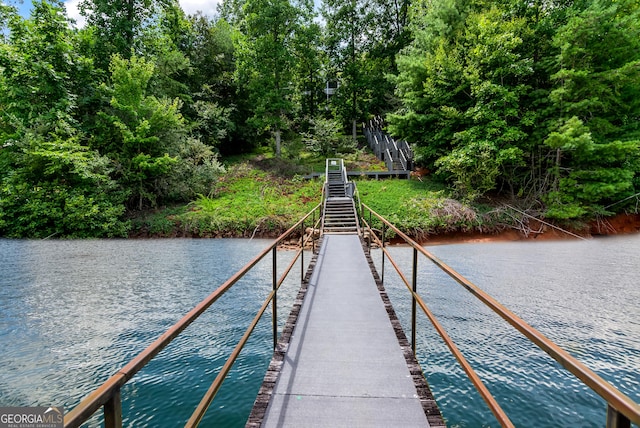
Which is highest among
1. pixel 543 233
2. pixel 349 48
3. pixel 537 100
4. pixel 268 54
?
pixel 349 48

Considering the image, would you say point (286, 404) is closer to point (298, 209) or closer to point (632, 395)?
point (632, 395)

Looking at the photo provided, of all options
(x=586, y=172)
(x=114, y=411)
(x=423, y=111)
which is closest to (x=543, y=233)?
(x=586, y=172)

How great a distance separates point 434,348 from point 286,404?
3.05 m

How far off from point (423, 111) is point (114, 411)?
1776cm

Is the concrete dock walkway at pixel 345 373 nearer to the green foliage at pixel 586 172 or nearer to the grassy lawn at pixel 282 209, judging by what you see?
the grassy lawn at pixel 282 209

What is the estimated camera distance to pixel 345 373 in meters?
2.54

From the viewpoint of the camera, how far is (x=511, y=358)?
4273 millimetres

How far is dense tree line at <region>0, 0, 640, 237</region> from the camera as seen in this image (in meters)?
12.4

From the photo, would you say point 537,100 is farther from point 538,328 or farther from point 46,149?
point 46,149

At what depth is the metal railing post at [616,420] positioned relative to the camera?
79 centimetres

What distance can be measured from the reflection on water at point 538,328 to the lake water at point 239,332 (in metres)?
0.02

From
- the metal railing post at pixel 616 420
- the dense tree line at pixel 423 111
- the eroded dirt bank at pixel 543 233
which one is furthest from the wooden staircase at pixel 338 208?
the metal railing post at pixel 616 420

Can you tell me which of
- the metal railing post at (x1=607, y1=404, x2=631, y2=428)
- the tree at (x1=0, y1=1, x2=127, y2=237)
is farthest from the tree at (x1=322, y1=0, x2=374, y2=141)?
the metal railing post at (x1=607, y1=404, x2=631, y2=428)

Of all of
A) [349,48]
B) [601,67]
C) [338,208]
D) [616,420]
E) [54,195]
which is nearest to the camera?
[616,420]
